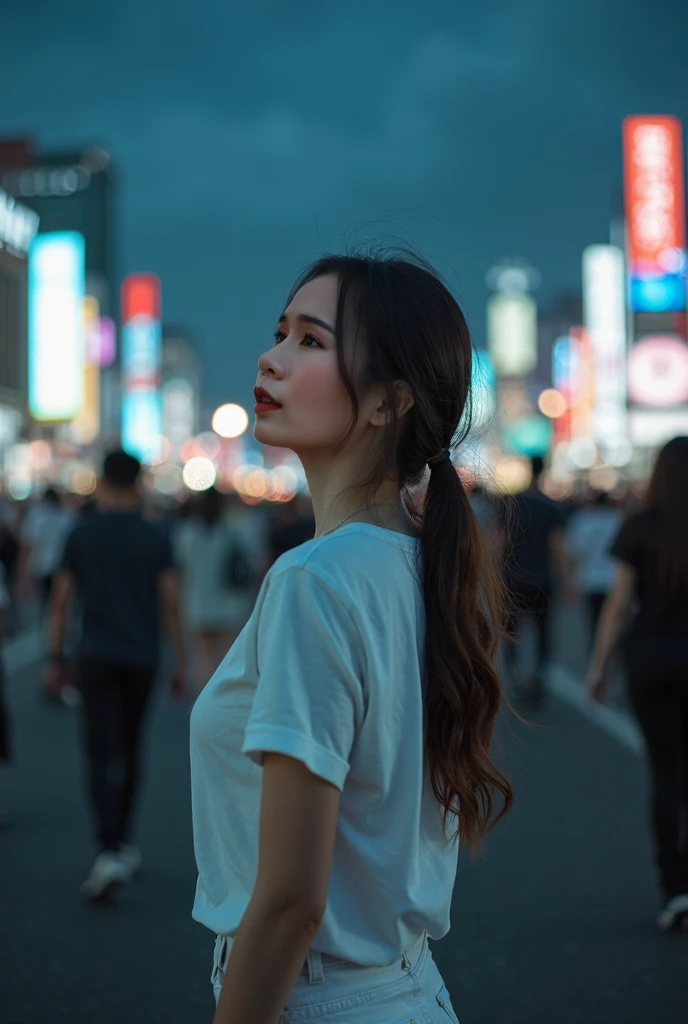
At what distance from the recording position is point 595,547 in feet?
41.8

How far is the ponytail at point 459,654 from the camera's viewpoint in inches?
74.9

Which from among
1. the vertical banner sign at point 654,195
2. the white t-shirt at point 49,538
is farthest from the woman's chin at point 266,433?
the vertical banner sign at point 654,195

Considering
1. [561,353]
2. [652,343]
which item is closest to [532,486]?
[652,343]

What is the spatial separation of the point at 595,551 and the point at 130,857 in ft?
24.3

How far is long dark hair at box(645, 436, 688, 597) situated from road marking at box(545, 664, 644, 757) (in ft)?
9.45

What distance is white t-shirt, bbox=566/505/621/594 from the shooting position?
492 inches

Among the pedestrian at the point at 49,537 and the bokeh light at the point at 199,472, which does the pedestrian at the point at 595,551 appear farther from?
the bokeh light at the point at 199,472

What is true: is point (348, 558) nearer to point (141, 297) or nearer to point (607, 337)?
point (607, 337)

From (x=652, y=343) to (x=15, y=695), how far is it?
36.4 m

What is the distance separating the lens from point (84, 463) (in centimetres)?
9244

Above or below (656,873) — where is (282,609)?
above

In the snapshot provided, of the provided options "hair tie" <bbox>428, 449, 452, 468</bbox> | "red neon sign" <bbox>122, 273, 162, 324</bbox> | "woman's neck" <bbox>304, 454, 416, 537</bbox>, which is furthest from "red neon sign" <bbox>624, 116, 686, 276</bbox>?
"red neon sign" <bbox>122, 273, 162, 324</bbox>

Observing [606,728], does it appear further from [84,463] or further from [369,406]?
[84,463]

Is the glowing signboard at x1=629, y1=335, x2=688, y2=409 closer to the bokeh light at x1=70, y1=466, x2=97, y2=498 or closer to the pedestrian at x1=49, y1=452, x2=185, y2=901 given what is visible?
the bokeh light at x1=70, y1=466, x2=97, y2=498
